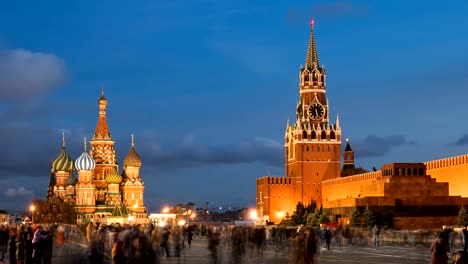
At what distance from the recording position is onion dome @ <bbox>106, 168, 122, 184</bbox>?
115 metres

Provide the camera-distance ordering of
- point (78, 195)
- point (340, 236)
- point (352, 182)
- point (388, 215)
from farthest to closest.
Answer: point (78, 195)
point (352, 182)
point (388, 215)
point (340, 236)

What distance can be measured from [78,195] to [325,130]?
3351cm

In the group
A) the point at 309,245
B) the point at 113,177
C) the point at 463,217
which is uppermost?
the point at 113,177

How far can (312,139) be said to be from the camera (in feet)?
390

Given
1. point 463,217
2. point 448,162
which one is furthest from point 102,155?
point 463,217

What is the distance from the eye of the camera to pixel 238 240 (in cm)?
2233

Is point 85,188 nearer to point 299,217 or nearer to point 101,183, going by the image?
point 101,183

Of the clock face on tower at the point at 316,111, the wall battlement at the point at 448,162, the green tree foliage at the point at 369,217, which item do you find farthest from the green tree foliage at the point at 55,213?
the green tree foliage at the point at 369,217

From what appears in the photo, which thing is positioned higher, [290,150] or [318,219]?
[290,150]

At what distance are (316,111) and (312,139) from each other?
5.62m

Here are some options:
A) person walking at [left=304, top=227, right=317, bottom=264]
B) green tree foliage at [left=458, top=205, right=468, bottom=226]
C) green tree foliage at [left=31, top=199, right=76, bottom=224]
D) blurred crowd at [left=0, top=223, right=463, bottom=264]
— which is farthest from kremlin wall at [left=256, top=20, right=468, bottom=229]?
person walking at [left=304, top=227, right=317, bottom=264]

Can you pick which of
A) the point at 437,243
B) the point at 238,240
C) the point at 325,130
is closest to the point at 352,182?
the point at 325,130

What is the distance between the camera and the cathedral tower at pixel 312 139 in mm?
116000

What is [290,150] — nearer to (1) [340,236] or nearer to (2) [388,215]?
(2) [388,215]
